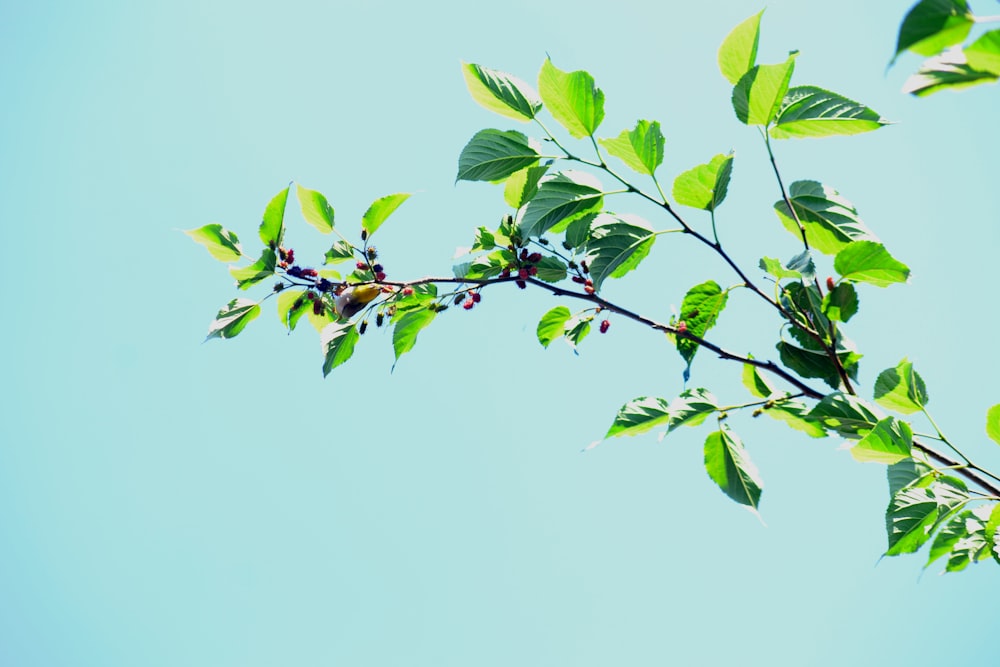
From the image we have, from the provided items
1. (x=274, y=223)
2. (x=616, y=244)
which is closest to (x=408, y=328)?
(x=274, y=223)

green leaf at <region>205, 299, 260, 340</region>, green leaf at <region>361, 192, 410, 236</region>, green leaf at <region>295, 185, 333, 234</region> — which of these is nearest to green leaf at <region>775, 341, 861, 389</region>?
green leaf at <region>361, 192, 410, 236</region>

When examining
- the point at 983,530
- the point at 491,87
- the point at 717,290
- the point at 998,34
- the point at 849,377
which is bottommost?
the point at 983,530

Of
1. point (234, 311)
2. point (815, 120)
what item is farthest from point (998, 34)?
point (234, 311)

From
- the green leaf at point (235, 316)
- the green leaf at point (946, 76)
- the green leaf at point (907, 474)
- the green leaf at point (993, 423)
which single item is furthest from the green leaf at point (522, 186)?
the green leaf at point (993, 423)

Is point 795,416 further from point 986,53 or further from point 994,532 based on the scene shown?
point 986,53

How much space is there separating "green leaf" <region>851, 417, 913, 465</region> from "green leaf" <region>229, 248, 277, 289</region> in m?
1.39

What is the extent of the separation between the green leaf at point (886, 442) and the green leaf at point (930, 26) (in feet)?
2.59

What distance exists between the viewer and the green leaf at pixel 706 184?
1489 mm

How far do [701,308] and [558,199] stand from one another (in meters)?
0.43

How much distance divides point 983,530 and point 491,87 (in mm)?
1536

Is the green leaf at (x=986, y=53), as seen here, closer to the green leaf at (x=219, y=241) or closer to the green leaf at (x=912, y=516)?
the green leaf at (x=912, y=516)

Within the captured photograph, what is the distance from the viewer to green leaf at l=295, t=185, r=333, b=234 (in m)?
1.93

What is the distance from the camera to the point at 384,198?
74.5 inches

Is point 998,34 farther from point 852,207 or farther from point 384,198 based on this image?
point 384,198
